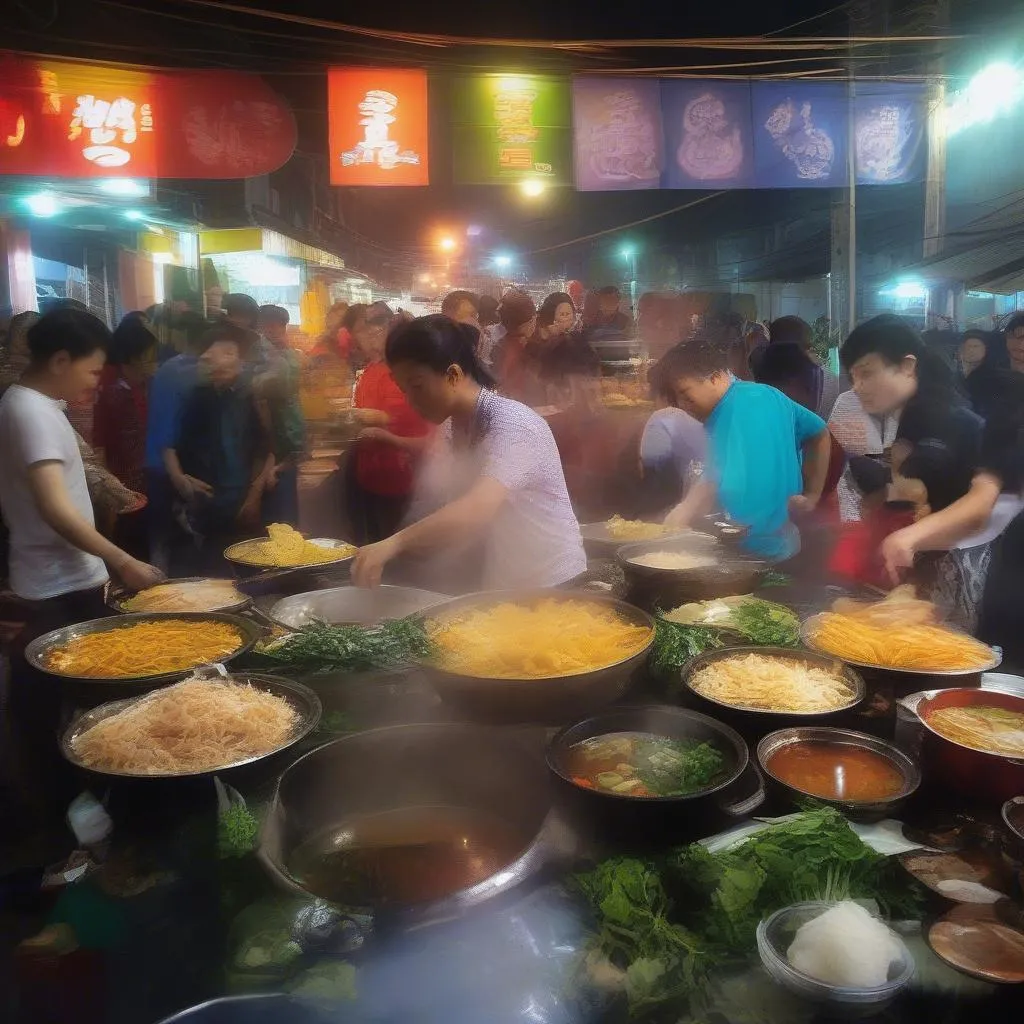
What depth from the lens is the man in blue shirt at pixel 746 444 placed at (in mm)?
4012

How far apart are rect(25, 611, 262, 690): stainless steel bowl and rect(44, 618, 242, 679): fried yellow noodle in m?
0.02

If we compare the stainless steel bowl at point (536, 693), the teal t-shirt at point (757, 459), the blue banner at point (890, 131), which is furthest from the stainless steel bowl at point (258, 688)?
the blue banner at point (890, 131)

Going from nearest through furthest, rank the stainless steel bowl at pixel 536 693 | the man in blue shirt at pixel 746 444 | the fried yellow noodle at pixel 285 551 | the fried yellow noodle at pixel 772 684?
the stainless steel bowl at pixel 536 693 → the fried yellow noodle at pixel 772 684 → the fried yellow noodle at pixel 285 551 → the man in blue shirt at pixel 746 444

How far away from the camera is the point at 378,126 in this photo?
722 centimetres

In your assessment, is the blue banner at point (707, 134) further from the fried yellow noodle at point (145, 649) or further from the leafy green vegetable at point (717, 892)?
the leafy green vegetable at point (717, 892)

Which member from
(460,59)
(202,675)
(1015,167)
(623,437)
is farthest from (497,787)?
(1015,167)

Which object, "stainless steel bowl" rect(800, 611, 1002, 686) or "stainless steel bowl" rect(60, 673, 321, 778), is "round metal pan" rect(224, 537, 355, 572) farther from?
"stainless steel bowl" rect(800, 611, 1002, 686)

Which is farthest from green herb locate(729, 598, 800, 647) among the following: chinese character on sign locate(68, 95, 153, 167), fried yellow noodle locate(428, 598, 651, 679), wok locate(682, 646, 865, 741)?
chinese character on sign locate(68, 95, 153, 167)

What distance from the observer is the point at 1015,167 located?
1098 cm

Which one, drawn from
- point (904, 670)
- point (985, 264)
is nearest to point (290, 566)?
point (904, 670)

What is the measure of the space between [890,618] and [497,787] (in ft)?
4.49

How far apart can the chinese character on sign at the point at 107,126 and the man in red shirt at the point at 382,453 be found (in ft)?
10.6

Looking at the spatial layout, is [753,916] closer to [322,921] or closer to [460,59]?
[322,921]

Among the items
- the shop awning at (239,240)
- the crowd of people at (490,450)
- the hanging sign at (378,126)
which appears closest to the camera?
the crowd of people at (490,450)
